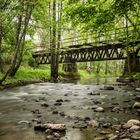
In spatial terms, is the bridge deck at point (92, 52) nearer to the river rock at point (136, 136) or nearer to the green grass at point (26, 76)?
the green grass at point (26, 76)

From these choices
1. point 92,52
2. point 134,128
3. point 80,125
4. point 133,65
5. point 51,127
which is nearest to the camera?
point 134,128

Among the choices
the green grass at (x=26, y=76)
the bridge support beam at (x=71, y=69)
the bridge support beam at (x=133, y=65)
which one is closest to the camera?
the green grass at (x=26, y=76)

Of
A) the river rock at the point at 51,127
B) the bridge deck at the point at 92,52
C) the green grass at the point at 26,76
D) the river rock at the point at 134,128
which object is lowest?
the river rock at the point at 51,127

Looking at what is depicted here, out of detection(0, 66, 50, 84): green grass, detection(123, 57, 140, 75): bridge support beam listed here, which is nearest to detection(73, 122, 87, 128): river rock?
detection(0, 66, 50, 84): green grass

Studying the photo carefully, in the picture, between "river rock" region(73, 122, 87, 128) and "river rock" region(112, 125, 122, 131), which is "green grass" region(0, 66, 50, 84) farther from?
"river rock" region(112, 125, 122, 131)

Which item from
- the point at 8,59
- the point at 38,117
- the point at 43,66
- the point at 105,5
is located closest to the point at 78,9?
the point at 105,5

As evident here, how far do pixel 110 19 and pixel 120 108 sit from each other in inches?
246

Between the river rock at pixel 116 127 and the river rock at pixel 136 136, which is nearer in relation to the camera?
the river rock at pixel 136 136

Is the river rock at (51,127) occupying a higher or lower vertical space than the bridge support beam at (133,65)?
lower

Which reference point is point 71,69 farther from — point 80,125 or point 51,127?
point 51,127

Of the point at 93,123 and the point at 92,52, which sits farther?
the point at 92,52

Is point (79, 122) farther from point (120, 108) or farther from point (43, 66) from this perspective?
point (43, 66)

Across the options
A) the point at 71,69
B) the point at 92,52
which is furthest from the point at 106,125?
the point at 71,69

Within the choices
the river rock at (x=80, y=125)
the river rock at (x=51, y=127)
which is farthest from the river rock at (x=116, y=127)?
the river rock at (x=51, y=127)
